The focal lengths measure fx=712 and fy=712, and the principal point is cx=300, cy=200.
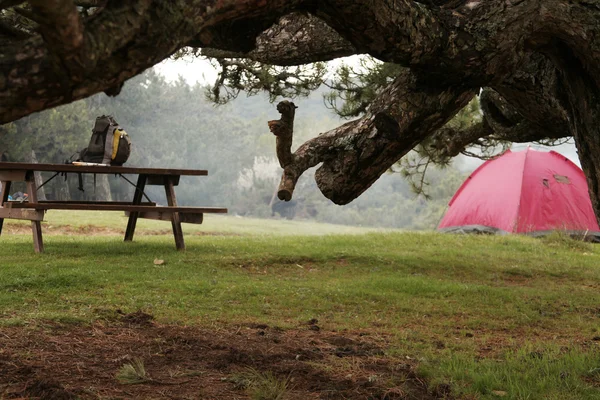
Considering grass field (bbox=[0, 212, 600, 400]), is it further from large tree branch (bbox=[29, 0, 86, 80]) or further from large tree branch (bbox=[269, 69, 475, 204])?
large tree branch (bbox=[29, 0, 86, 80])

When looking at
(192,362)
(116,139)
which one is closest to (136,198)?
(116,139)

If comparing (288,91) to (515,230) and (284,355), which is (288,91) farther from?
(284,355)

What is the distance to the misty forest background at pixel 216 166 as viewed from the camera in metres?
35.5

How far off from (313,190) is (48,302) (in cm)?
3878

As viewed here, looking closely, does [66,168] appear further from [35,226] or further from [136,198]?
[136,198]

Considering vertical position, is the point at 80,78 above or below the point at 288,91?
below

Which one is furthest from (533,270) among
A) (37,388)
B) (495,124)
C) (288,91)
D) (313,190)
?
(313,190)

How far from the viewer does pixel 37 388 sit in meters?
3.23

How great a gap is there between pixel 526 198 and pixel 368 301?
8.62 metres

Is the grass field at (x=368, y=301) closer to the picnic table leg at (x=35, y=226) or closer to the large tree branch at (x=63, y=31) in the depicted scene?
the picnic table leg at (x=35, y=226)

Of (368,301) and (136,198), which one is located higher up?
(136,198)

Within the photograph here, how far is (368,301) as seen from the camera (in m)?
6.25

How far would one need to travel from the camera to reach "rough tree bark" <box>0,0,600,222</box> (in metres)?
2.53

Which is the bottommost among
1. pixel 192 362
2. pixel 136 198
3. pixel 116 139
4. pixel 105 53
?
pixel 192 362
